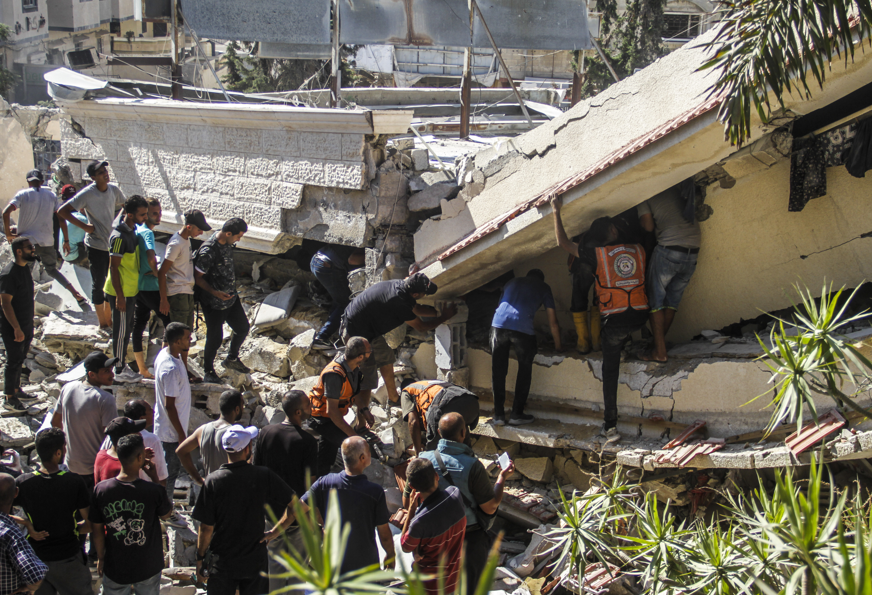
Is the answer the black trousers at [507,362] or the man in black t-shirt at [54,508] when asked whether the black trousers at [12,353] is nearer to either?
the man in black t-shirt at [54,508]

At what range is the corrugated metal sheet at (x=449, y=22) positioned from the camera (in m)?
8.28

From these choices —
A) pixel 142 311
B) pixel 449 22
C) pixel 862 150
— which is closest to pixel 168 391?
pixel 142 311

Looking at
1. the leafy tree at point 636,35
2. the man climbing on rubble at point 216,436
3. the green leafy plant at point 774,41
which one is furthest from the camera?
the leafy tree at point 636,35

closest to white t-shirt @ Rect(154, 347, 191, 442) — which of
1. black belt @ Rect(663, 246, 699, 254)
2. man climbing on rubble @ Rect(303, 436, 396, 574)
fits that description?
man climbing on rubble @ Rect(303, 436, 396, 574)

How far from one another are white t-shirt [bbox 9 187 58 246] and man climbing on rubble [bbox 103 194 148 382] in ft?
5.53

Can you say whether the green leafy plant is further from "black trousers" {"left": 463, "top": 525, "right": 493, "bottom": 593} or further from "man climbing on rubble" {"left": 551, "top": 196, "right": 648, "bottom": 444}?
"black trousers" {"left": 463, "top": 525, "right": 493, "bottom": 593}

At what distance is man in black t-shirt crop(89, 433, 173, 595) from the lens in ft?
13.8

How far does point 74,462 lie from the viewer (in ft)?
17.7

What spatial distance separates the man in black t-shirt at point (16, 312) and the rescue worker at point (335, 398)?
311 cm

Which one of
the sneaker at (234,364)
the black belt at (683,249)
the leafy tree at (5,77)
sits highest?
the leafy tree at (5,77)

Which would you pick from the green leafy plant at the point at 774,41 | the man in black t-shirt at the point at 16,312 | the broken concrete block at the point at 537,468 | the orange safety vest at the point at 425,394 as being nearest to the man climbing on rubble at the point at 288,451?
the orange safety vest at the point at 425,394

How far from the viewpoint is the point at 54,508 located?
4.29 metres

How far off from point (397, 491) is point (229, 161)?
14.1 feet

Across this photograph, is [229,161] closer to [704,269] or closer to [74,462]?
[74,462]
